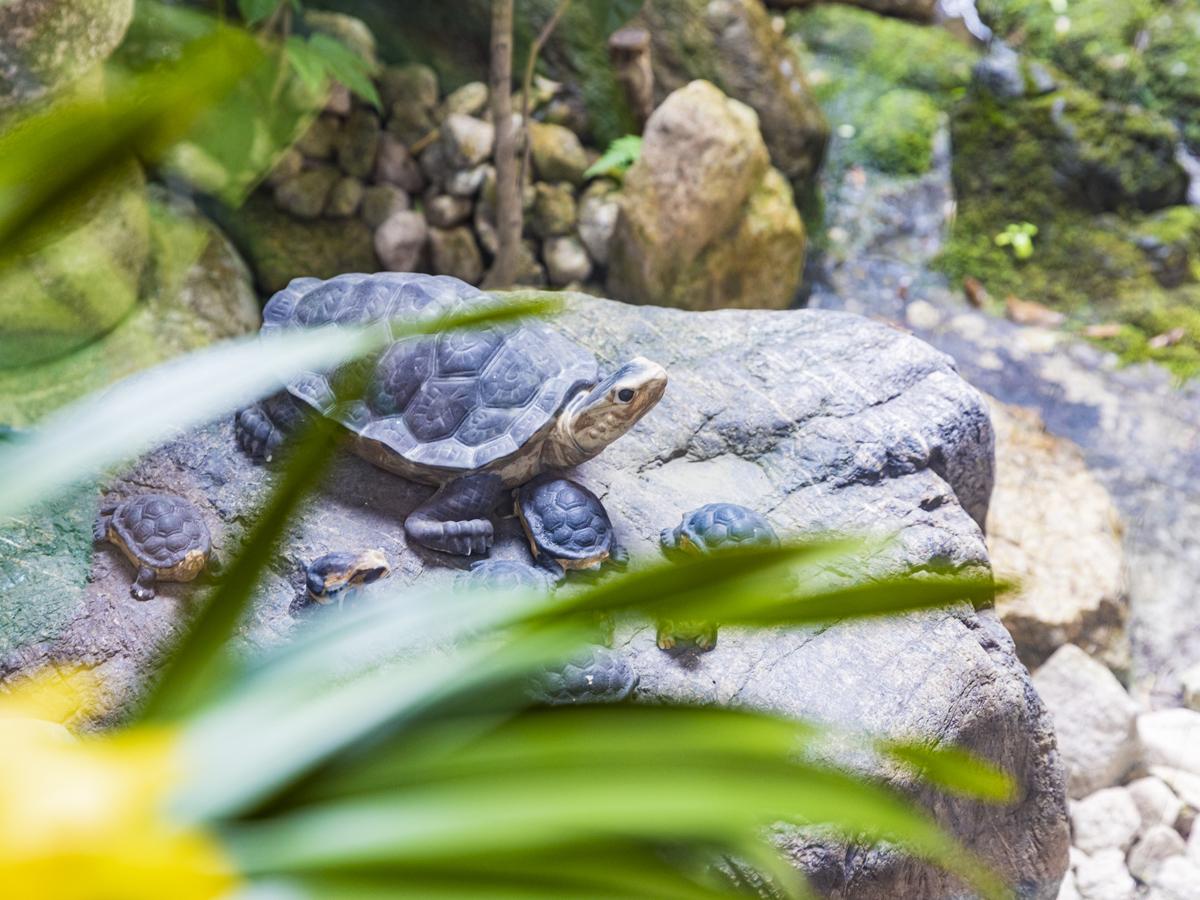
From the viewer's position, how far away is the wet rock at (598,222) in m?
4.56

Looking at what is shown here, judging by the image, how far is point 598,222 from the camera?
458 cm

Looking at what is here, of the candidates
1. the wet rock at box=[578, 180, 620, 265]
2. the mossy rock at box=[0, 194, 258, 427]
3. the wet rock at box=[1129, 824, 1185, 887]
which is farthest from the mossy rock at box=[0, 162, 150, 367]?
the wet rock at box=[1129, 824, 1185, 887]

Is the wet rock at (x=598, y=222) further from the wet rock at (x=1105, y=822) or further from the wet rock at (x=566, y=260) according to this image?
the wet rock at (x=1105, y=822)

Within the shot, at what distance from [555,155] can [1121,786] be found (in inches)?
129

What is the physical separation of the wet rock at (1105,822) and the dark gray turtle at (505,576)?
81.7 inches

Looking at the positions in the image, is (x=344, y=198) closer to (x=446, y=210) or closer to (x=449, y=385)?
(x=446, y=210)

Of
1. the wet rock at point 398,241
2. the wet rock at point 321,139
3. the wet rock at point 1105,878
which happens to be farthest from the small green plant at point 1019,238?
the wet rock at point 321,139

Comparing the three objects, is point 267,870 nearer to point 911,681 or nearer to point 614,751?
point 614,751

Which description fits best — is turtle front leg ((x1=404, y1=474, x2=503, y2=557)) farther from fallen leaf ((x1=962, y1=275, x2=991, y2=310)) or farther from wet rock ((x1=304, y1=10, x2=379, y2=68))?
fallen leaf ((x1=962, y1=275, x2=991, y2=310))

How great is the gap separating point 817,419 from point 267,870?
259 cm

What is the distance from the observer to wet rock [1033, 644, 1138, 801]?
335cm

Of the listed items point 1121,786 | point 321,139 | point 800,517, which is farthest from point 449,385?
point 1121,786

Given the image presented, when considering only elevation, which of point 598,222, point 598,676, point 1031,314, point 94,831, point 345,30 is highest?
point 94,831

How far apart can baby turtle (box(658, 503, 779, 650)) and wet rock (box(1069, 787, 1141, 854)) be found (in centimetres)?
167
